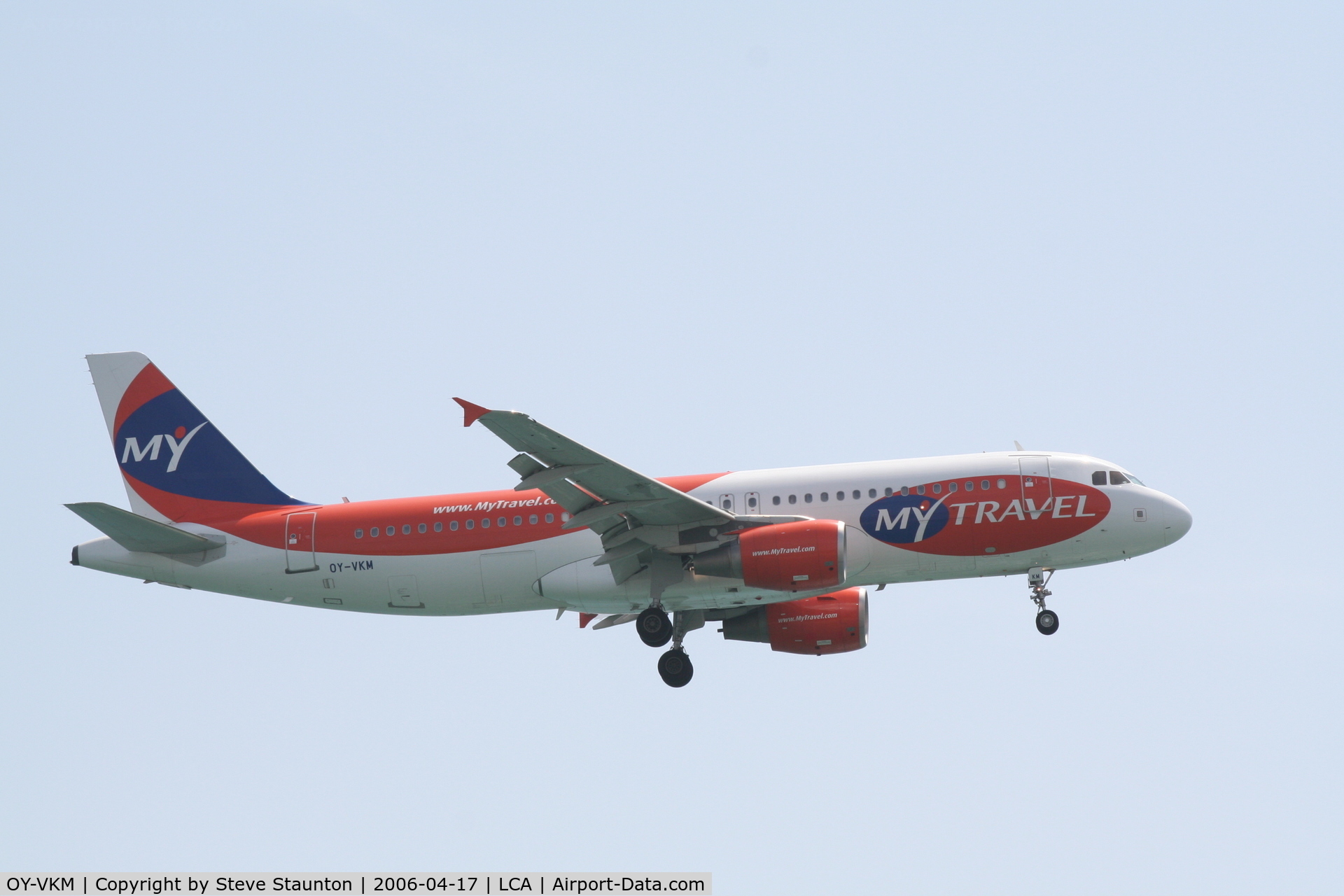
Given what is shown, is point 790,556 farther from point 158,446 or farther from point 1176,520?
point 158,446

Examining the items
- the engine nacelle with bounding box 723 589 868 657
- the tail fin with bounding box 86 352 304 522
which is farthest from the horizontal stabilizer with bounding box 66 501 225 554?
the engine nacelle with bounding box 723 589 868 657

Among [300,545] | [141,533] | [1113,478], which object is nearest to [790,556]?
[1113,478]

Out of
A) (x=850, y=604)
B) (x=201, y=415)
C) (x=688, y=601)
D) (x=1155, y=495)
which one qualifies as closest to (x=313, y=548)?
(x=201, y=415)

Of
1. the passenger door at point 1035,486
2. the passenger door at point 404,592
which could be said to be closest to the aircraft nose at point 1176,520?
the passenger door at point 1035,486


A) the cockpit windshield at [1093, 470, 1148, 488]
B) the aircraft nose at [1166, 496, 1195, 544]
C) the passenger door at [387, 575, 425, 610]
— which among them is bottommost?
the passenger door at [387, 575, 425, 610]

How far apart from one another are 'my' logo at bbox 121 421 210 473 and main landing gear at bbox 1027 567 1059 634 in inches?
865

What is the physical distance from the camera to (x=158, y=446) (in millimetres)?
38500

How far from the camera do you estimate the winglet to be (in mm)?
28188

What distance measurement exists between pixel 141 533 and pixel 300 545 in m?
3.74

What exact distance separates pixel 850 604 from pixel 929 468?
5.16 metres

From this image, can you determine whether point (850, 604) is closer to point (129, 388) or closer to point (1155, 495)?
point (1155, 495)

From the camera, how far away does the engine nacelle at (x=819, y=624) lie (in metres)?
37.0

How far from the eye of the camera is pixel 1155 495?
33.9m

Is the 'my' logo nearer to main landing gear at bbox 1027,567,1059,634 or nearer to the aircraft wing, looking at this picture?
the aircraft wing
